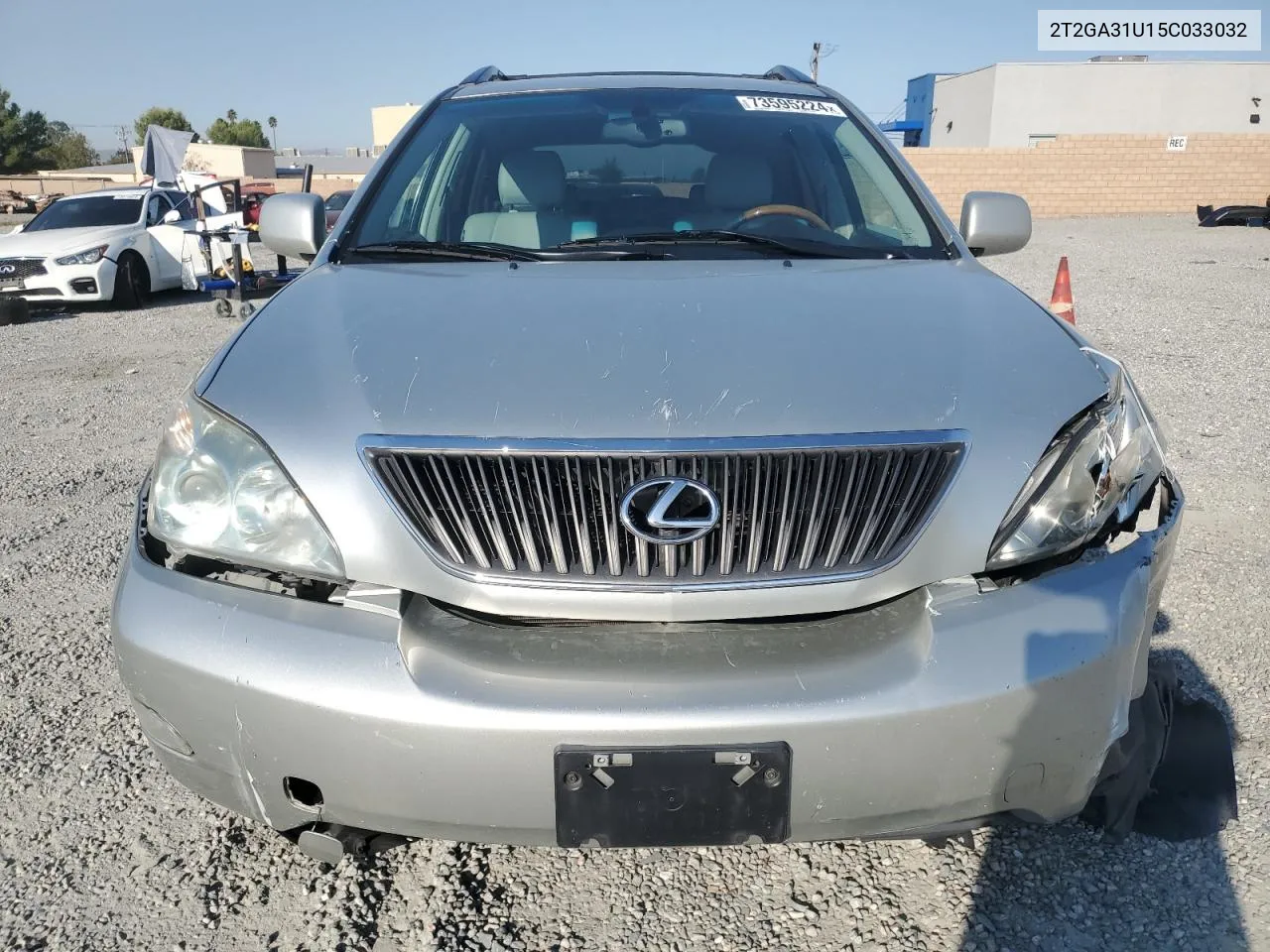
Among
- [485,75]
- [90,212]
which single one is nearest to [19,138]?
[90,212]

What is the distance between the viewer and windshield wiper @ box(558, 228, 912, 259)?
2.36 m

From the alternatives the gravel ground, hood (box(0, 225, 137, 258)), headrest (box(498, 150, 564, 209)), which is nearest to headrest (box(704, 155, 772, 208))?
headrest (box(498, 150, 564, 209))

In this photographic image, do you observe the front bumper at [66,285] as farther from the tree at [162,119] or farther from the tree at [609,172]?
the tree at [162,119]

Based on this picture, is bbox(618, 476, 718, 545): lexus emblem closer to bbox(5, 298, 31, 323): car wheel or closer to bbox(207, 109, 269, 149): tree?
bbox(5, 298, 31, 323): car wheel

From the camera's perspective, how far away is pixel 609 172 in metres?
2.73

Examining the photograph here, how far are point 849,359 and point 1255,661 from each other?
1.90 meters

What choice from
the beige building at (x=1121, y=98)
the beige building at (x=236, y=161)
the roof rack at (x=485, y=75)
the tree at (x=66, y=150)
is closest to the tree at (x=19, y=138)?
the tree at (x=66, y=150)

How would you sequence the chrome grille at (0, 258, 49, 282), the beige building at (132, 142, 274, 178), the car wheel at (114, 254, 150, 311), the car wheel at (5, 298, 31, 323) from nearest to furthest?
1. the car wheel at (5, 298, 31, 323)
2. the chrome grille at (0, 258, 49, 282)
3. the car wheel at (114, 254, 150, 311)
4. the beige building at (132, 142, 274, 178)

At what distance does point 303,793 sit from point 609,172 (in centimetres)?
191

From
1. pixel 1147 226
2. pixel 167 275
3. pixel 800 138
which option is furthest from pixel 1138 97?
pixel 800 138

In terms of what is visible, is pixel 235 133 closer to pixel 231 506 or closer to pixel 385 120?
pixel 385 120

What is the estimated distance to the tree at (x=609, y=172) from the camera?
8.87 ft

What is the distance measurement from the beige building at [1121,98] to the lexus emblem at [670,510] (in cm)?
4333

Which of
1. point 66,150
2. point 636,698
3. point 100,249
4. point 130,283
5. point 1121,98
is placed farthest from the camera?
point 66,150
